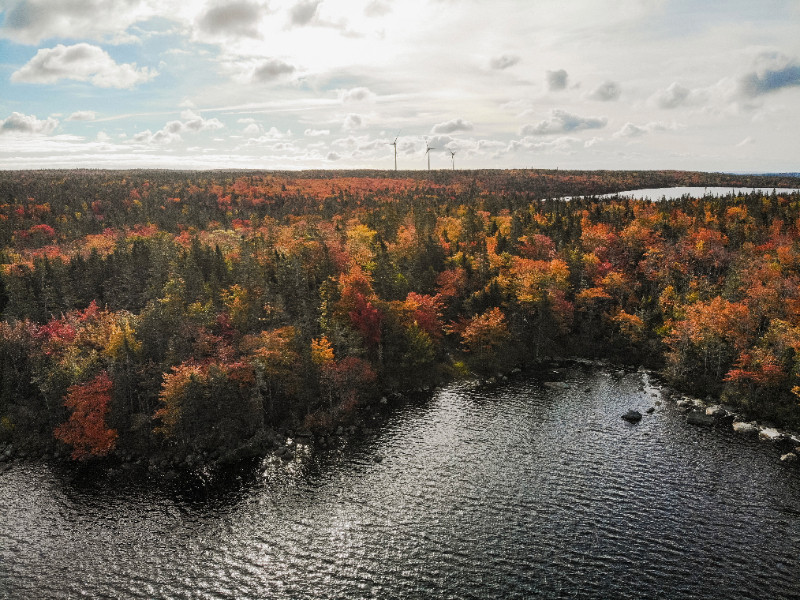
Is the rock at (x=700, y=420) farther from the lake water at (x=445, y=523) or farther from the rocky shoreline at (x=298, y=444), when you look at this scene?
the lake water at (x=445, y=523)

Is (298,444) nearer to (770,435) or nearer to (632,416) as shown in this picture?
(632,416)

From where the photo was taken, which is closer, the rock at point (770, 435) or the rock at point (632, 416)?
the rock at point (770, 435)

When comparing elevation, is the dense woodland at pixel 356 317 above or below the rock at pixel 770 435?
above

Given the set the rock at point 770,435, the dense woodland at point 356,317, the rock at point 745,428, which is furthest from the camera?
the dense woodland at point 356,317

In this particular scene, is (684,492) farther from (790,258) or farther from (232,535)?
(790,258)

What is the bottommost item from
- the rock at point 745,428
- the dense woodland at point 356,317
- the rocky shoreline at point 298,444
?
the rocky shoreline at point 298,444

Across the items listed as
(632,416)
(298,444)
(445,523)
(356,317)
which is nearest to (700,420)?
(632,416)

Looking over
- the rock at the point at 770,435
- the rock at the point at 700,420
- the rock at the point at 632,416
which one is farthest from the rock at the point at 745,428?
the rock at the point at 632,416
